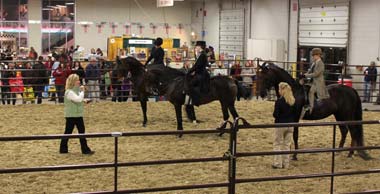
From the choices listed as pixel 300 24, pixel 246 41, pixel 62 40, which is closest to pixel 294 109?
pixel 300 24

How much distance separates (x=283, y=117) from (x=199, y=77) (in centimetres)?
346

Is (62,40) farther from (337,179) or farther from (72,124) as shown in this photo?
(337,179)

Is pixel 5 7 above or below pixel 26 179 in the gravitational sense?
above

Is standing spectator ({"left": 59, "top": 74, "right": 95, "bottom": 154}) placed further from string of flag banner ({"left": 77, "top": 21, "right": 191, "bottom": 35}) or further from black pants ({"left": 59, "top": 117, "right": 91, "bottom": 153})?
string of flag banner ({"left": 77, "top": 21, "right": 191, "bottom": 35})

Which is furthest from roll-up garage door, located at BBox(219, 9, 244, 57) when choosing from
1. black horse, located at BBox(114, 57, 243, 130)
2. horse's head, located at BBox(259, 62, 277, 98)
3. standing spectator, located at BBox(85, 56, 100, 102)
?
horse's head, located at BBox(259, 62, 277, 98)

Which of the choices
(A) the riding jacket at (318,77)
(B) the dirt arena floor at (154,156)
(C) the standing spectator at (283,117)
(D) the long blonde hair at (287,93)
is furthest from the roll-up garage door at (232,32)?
(D) the long blonde hair at (287,93)

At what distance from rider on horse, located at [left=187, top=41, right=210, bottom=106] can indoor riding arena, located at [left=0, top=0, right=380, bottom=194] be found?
0.03m

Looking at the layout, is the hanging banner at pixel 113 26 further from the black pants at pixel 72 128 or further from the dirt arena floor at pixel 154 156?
the black pants at pixel 72 128

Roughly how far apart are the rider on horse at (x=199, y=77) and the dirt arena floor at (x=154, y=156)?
1.01 m

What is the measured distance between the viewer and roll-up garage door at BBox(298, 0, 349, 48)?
75.3ft

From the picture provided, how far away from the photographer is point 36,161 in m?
9.10

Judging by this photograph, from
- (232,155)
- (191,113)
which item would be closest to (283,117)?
(232,155)

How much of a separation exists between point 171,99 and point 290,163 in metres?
3.82

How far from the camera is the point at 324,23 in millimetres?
24172
